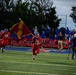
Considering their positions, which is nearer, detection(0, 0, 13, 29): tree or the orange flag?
the orange flag

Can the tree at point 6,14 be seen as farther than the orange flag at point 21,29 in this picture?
Yes

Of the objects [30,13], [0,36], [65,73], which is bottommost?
[65,73]

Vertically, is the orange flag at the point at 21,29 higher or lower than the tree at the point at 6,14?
lower

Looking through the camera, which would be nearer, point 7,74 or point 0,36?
point 7,74

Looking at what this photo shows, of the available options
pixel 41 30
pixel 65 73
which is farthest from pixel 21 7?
pixel 65 73

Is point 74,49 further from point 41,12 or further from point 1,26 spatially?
point 41,12

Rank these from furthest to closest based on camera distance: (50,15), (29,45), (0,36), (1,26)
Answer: (50,15) → (1,26) → (29,45) → (0,36)

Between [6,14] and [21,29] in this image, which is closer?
[21,29]

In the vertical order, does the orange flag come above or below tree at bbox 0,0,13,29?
below

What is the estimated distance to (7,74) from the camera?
1561 cm

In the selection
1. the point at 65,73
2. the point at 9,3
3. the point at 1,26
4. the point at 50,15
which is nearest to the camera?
the point at 65,73

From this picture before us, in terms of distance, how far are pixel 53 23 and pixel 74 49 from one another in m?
43.8

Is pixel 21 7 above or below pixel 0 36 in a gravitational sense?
above

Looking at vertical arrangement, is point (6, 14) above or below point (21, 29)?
above
